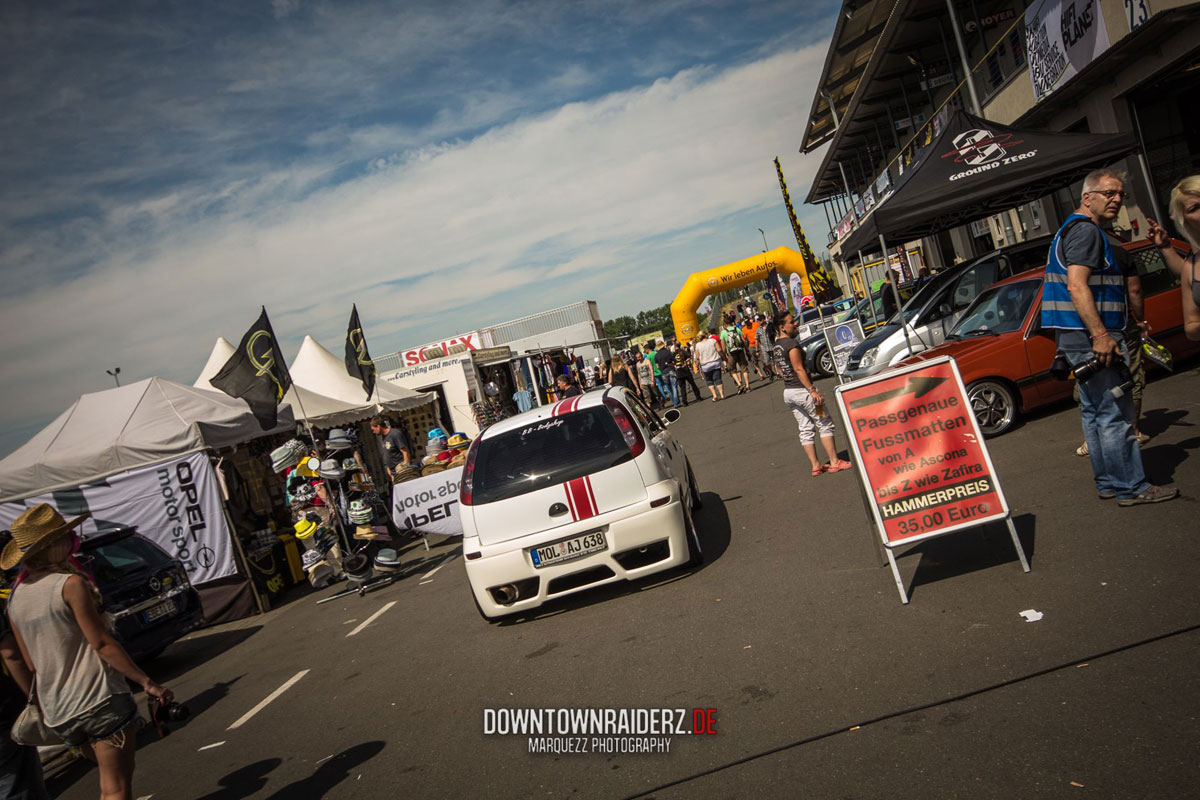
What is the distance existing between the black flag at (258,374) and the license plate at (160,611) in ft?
10.5

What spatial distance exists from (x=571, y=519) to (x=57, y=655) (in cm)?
331

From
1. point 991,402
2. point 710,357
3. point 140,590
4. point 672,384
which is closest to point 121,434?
point 140,590

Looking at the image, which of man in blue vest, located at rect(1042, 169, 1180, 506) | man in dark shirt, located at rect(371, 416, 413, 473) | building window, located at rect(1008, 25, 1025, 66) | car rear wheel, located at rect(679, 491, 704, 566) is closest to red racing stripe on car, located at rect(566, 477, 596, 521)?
car rear wheel, located at rect(679, 491, 704, 566)

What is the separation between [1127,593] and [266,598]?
10091 millimetres

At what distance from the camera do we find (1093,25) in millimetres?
11930

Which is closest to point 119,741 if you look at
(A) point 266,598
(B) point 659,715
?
(B) point 659,715

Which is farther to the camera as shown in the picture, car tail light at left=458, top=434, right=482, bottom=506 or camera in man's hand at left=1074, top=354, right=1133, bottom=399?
car tail light at left=458, top=434, right=482, bottom=506

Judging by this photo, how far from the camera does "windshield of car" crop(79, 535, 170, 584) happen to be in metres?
8.44

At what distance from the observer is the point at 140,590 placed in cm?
844

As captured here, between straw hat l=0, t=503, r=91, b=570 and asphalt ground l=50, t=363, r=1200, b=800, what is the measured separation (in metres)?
1.85

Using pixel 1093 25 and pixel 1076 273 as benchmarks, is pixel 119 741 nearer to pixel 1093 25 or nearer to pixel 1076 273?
pixel 1076 273

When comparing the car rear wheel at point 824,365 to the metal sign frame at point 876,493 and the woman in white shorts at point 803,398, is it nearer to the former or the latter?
the woman in white shorts at point 803,398

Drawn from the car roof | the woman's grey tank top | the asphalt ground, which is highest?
the car roof

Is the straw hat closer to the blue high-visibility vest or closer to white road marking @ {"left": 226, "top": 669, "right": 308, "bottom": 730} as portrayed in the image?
white road marking @ {"left": 226, "top": 669, "right": 308, "bottom": 730}
